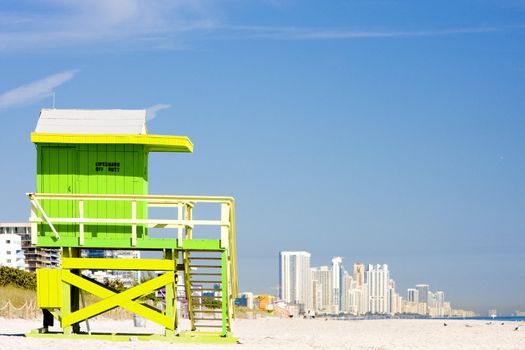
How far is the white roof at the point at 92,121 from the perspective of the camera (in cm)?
2245

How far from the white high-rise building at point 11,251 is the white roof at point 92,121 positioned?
507ft

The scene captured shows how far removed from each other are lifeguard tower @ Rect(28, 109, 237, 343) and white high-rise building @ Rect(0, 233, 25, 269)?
154700mm

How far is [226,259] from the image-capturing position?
21.5 metres

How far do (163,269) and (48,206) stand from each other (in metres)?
3.11

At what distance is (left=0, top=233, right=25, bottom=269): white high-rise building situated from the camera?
172 m

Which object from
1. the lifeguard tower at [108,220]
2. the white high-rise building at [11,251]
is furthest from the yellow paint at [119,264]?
the white high-rise building at [11,251]

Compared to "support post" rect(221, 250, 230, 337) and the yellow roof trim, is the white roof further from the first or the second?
"support post" rect(221, 250, 230, 337)

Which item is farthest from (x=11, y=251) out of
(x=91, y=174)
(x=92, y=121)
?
(x=91, y=174)

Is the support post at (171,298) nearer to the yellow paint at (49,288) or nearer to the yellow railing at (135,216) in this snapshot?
the yellow railing at (135,216)

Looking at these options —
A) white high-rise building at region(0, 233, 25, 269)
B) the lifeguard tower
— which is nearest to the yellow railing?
the lifeguard tower

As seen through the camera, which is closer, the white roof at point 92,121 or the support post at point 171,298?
the support post at point 171,298

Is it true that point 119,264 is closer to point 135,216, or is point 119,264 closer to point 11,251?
point 135,216

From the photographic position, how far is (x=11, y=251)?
173750 mm

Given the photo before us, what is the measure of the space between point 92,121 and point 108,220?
281 cm
